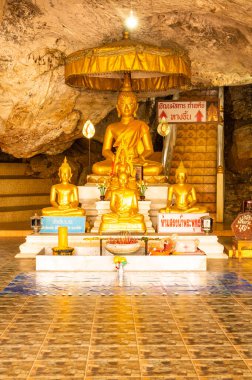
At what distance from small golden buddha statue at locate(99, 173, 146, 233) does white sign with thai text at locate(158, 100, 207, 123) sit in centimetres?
348

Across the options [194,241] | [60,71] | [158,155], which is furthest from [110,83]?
[194,241]

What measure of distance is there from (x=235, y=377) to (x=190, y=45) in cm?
727

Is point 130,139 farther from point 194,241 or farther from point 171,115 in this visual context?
point 194,241

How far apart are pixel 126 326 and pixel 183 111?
7.62 metres

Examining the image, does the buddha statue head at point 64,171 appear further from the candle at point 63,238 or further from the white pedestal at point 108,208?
the candle at point 63,238

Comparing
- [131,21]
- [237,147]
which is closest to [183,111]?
[237,147]

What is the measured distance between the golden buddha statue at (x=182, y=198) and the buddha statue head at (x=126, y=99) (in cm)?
164

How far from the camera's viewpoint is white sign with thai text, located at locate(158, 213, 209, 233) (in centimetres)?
813

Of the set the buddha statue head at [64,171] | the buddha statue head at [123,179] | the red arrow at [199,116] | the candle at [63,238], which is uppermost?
the red arrow at [199,116]

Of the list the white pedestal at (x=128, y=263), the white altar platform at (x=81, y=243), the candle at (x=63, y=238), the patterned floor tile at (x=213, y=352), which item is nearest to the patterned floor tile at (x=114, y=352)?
the patterned floor tile at (x=213, y=352)

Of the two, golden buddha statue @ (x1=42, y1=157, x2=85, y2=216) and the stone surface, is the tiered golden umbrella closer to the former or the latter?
golden buddha statue @ (x1=42, y1=157, x2=85, y2=216)

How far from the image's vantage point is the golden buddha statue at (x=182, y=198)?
27.2 ft

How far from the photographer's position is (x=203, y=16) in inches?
345

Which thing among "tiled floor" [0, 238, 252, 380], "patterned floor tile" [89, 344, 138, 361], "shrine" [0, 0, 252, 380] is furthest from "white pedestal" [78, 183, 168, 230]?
"patterned floor tile" [89, 344, 138, 361]
